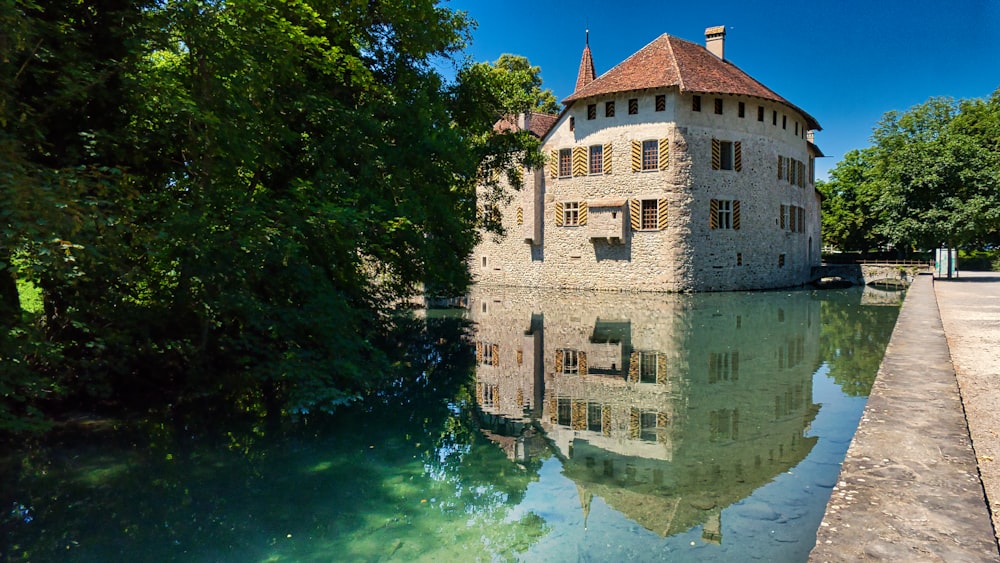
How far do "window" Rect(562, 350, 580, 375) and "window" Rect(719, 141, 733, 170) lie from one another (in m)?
20.4

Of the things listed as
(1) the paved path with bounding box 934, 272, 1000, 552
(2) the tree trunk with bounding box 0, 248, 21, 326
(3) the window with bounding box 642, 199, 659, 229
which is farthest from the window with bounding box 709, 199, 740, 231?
(2) the tree trunk with bounding box 0, 248, 21, 326

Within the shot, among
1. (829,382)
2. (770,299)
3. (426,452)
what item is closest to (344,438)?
(426,452)

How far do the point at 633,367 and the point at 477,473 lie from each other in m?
5.12

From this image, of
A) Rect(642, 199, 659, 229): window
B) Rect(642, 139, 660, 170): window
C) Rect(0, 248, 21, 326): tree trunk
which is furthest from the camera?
Rect(642, 199, 659, 229): window

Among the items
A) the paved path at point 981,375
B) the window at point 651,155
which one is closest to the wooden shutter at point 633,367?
the paved path at point 981,375

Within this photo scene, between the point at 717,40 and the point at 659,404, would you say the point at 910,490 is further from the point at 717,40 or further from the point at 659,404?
the point at 717,40

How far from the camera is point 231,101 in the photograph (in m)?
6.54

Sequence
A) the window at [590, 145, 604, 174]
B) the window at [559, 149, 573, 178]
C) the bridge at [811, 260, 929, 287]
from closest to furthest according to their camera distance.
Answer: the window at [590, 145, 604, 174]
the window at [559, 149, 573, 178]
the bridge at [811, 260, 929, 287]

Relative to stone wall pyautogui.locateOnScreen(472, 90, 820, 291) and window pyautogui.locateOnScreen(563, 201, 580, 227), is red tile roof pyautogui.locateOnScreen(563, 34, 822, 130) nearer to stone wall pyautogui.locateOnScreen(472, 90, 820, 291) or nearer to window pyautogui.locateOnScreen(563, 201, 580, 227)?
stone wall pyautogui.locateOnScreen(472, 90, 820, 291)

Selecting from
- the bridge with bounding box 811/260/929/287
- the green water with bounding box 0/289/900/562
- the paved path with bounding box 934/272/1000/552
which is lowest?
the green water with bounding box 0/289/900/562

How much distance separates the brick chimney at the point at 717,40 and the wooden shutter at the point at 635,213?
10525 mm

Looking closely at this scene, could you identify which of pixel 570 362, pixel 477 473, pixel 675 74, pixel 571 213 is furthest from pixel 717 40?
pixel 477 473

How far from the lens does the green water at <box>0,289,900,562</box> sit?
4027mm

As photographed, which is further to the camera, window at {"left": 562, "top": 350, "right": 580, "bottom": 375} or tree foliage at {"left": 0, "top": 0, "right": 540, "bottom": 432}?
window at {"left": 562, "top": 350, "right": 580, "bottom": 375}
